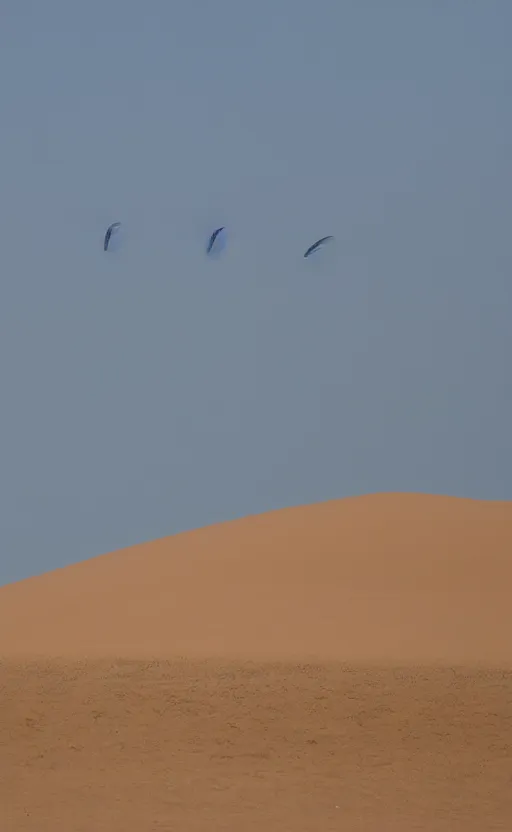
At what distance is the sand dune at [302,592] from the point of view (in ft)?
8.87

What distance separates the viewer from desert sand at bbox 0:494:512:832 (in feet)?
7.68

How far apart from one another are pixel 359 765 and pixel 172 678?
543 millimetres

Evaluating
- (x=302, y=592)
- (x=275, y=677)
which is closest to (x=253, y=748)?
(x=275, y=677)

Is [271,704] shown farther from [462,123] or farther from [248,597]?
[462,123]

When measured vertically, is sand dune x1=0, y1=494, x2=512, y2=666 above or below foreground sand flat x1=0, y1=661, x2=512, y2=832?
above

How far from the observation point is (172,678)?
8.59 feet

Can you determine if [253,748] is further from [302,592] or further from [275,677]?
[302,592]

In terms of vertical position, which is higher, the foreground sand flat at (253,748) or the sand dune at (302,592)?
the sand dune at (302,592)

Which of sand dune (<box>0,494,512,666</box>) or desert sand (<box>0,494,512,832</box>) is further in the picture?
sand dune (<box>0,494,512,666</box>)

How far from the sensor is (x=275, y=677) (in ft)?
8.51

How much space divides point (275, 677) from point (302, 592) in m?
0.39

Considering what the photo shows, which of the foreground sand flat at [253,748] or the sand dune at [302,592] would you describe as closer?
the foreground sand flat at [253,748]

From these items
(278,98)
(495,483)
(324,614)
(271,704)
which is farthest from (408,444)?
(278,98)

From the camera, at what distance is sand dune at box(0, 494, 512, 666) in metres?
2.70
